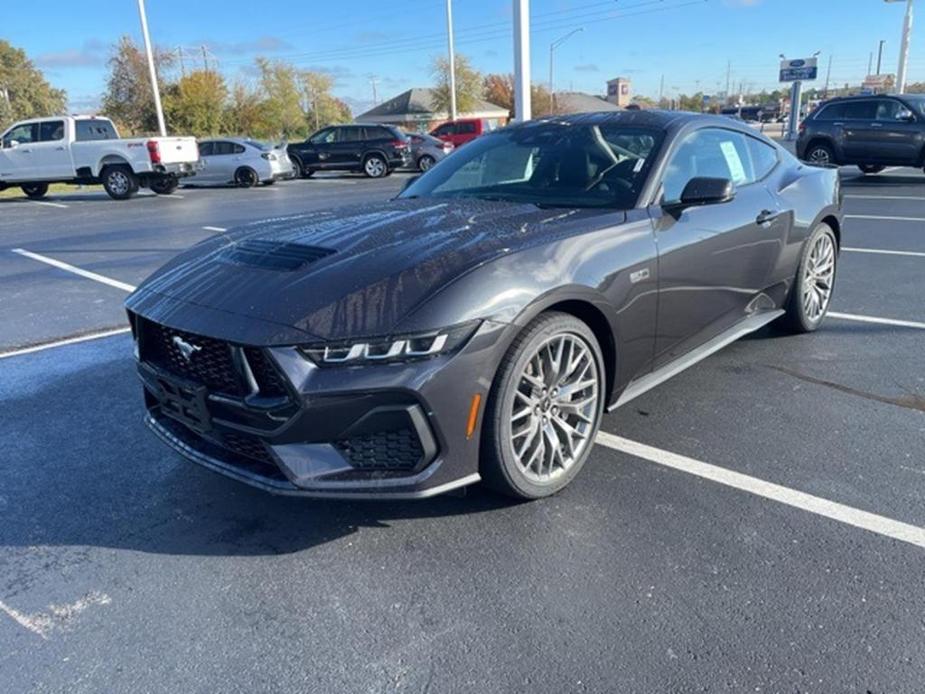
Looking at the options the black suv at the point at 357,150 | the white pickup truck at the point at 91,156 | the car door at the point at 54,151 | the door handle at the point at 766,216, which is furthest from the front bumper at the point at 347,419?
the black suv at the point at 357,150

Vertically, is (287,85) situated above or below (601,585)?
above

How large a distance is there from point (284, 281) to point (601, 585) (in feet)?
5.21

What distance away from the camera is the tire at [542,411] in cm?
267

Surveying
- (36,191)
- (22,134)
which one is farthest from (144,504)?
(36,191)

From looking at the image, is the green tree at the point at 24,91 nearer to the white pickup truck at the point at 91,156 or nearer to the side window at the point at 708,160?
the white pickup truck at the point at 91,156

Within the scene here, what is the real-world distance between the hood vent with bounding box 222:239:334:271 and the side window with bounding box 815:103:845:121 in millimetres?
16698

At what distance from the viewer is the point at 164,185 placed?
1834 centimetres

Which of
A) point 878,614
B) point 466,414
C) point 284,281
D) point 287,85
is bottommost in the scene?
point 878,614

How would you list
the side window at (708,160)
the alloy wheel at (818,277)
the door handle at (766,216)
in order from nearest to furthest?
the side window at (708,160) < the door handle at (766,216) < the alloy wheel at (818,277)

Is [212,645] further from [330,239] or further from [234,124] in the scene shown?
[234,124]

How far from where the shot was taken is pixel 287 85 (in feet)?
230

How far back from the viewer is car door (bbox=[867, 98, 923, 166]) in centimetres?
1501

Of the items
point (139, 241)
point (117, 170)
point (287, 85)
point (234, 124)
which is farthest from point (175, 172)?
point (287, 85)

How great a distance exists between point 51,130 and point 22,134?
98 centimetres
